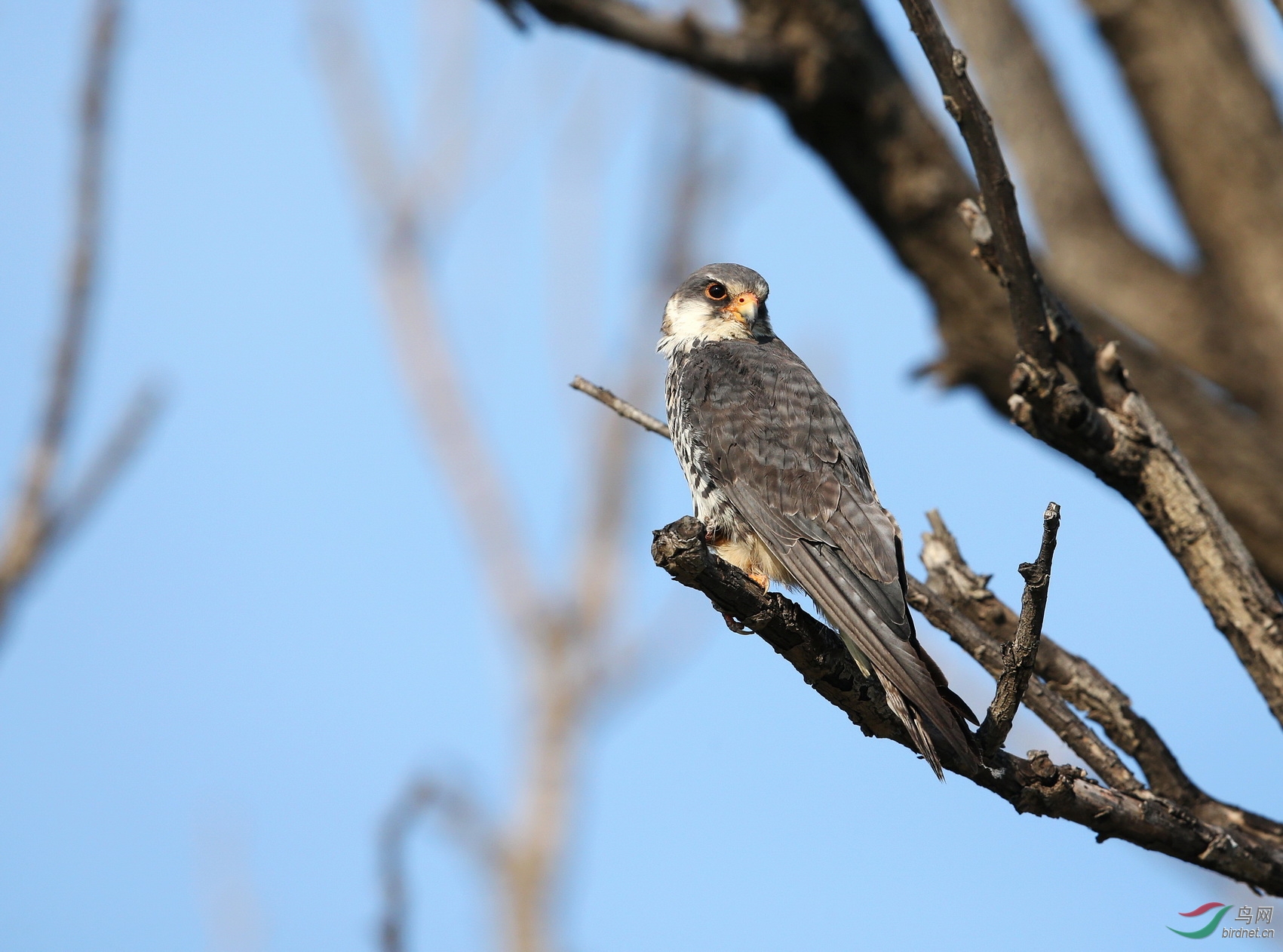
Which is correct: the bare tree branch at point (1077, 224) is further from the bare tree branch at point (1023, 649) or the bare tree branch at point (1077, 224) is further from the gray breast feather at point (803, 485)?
the bare tree branch at point (1023, 649)

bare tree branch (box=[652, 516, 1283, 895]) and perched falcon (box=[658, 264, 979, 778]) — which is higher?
perched falcon (box=[658, 264, 979, 778])

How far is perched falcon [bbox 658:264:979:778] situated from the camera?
293 cm

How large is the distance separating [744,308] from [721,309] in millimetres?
109

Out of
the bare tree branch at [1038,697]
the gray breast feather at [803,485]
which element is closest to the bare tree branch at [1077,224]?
the gray breast feather at [803,485]

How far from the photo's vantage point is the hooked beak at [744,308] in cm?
471

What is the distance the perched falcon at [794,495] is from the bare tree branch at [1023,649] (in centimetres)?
7

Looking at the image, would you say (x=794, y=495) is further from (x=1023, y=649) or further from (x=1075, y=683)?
(x=1023, y=649)

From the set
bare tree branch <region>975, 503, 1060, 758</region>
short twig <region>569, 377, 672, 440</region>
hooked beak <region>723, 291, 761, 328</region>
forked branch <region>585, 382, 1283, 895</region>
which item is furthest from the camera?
hooked beak <region>723, 291, 761, 328</region>

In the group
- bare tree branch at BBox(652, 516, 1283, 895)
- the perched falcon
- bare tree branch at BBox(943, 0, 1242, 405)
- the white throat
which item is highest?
bare tree branch at BBox(943, 0, 1242, 405)

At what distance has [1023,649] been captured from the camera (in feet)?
8.86

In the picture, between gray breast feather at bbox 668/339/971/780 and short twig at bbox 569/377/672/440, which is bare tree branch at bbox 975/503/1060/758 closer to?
gray breast feather at bbox 668/339/971/780

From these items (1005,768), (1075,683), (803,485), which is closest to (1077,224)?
(803,485)

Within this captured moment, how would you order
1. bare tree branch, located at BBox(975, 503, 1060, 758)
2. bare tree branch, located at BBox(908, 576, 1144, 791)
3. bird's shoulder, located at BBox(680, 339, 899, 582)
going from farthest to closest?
bird's shoulder, located at BBox(680, 339, 899, 582) → bare tree branch, located at BBox(908, 576, 1144, 791) → bare tree branch, located at BBox(975, 503, 1060, 758)

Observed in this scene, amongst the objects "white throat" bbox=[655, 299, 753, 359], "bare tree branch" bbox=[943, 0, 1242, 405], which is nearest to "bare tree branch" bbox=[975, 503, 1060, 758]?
"white throat" bbox=[655, 299, 753, 359]
